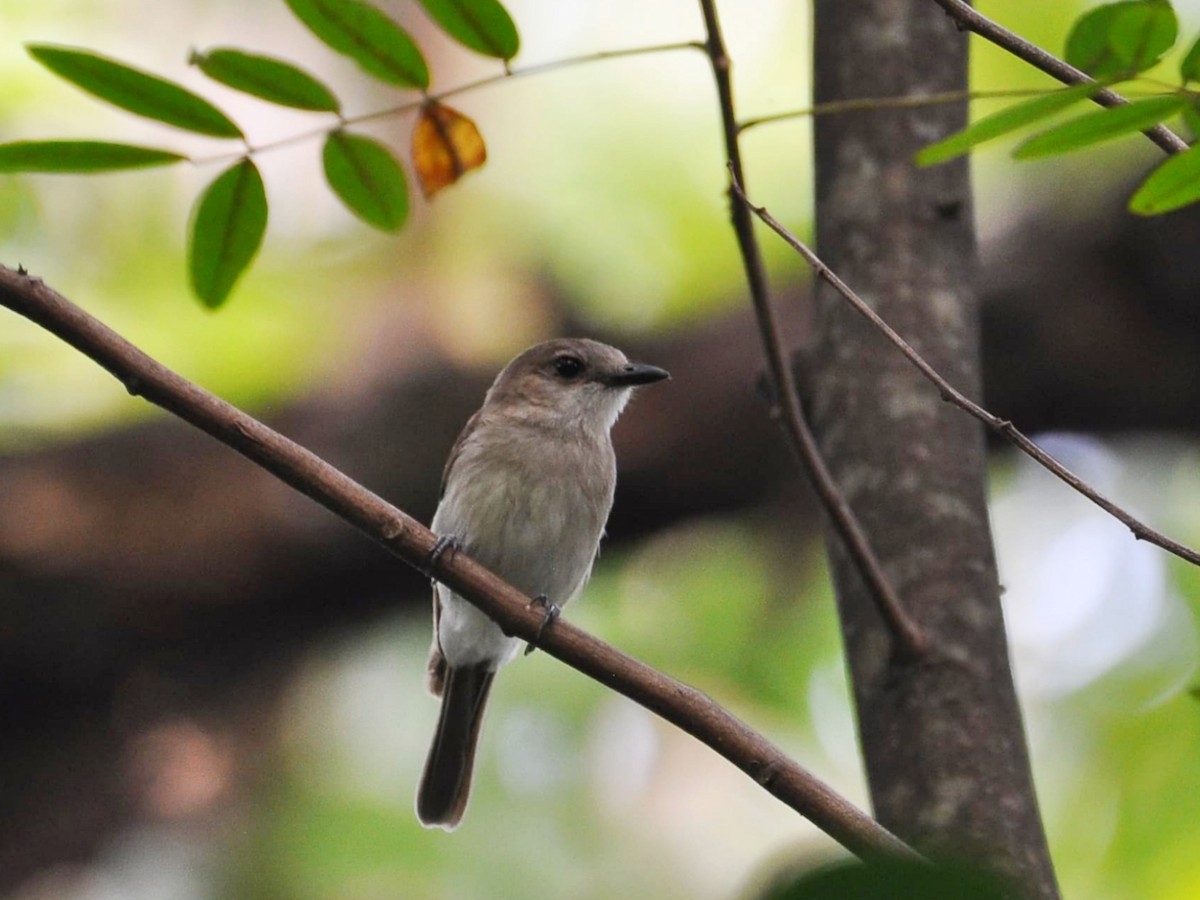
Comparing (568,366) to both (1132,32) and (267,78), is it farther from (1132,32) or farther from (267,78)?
(1132,32)

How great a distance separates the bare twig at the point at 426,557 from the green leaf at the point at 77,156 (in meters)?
0.16

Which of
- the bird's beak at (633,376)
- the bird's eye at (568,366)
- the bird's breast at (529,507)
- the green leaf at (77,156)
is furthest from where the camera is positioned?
the bird's eye at (568,366)

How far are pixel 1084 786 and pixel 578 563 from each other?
400 centimetres

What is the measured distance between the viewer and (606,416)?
498 centimetres

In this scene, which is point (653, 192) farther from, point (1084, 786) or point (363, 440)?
point (1084, 786)

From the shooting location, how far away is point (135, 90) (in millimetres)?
2227

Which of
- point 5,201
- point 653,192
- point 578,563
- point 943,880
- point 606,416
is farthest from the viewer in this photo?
point 653,192

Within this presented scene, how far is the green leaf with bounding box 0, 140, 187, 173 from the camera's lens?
2113mm

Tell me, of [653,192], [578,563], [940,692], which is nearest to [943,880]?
[940,692]

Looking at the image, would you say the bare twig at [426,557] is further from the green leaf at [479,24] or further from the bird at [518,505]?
the bird at [518,505]

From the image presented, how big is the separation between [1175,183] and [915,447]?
1510mm

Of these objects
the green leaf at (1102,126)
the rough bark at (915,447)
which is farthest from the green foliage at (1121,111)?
the rough bark at (915,447)

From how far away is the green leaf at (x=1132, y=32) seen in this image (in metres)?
1.81

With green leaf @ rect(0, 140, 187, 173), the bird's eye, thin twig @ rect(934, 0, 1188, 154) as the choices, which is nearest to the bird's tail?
the bird's eye
